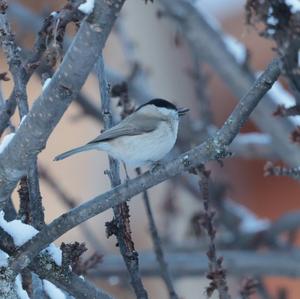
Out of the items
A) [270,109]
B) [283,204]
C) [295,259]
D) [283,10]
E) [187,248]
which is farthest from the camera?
[283,204]

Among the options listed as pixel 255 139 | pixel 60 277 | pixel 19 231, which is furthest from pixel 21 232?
pixel 255 139

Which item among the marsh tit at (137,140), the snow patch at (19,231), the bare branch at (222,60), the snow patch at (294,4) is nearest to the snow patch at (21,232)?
the snow patch at (19,231)

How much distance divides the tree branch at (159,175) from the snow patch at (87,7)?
1.14 feet

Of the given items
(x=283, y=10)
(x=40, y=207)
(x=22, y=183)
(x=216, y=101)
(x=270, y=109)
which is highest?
(x=216, y=101)

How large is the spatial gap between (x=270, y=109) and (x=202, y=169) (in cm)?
117

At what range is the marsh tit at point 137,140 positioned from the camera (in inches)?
76.2

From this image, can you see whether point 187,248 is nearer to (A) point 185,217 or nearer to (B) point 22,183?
(A) point 185,217

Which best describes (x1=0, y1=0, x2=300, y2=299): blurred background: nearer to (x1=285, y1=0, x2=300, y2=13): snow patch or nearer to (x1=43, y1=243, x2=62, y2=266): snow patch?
(x1=285, y1=0, x2=300, y2=13): snow patch

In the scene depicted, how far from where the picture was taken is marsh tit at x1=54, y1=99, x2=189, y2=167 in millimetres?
1935

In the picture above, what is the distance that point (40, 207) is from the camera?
5.26 ft

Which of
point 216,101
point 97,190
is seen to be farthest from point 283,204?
point 97,190

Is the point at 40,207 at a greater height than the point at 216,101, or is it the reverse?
the point at 216,101

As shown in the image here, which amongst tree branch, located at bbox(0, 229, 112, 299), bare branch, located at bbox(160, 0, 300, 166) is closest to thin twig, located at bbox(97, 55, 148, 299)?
tree branch, located at bbox(0, 229, 112, 299)

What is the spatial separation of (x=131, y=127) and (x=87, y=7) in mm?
731
